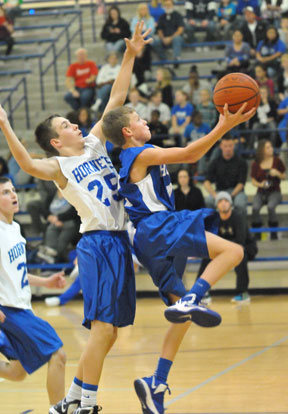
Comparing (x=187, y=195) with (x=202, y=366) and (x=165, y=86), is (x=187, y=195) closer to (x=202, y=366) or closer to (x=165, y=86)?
(x=165, y=86)

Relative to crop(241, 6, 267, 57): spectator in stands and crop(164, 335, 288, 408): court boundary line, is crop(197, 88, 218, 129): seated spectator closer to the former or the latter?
crop(241, 6, 267, 57): spectator in stands

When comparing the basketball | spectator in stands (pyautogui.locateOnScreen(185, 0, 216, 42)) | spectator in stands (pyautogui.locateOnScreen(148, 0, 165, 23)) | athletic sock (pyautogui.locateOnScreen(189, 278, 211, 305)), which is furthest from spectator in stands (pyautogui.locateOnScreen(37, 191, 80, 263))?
athletic sock (pyautogui.locateOnScreen(189, 278, 211, 305))

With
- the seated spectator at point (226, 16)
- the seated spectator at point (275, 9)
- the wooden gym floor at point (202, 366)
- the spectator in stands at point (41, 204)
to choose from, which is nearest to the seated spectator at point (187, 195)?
the wooden gym floor at point (202, 366)

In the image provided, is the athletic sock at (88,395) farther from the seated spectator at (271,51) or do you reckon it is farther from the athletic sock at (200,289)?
the seated spectator at (271,51)

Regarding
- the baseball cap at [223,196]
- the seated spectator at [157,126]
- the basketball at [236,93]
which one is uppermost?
the basketball at [236,93]

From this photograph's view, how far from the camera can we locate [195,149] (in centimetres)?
449

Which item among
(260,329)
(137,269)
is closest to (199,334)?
(260,329)

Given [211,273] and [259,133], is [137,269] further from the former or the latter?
[211,273]

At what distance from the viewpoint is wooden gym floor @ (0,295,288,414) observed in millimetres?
5324

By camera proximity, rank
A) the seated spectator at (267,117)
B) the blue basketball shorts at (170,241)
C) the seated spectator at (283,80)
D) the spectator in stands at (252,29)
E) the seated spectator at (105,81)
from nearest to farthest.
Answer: the blue basketball shorts at (170,241) → the seated spectator at (267,117) → the seated spectator at (283,80) → the spectator in stands at (252,29) → the seated spectator at (105,81)

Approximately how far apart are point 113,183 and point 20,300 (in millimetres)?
1007

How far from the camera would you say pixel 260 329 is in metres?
8.27

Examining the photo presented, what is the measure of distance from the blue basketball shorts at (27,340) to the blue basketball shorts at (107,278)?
29 cm

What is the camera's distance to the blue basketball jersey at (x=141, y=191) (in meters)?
4.75
